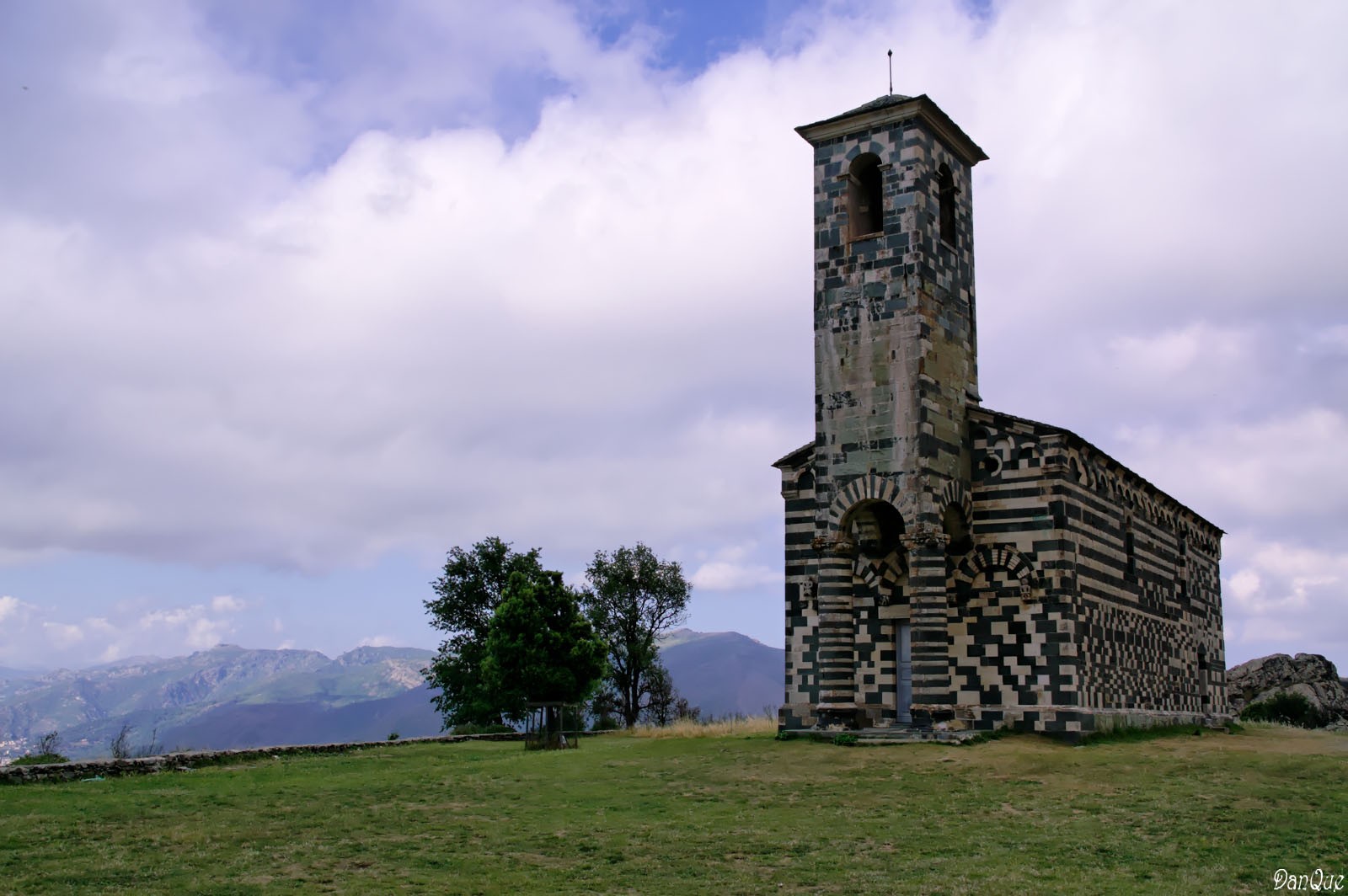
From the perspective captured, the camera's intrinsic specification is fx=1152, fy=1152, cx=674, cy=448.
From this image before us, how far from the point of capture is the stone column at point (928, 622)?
28.3m

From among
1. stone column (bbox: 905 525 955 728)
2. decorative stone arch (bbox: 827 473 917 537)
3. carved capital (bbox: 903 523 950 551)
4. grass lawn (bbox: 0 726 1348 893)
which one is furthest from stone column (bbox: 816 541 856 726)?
grass lawn (bbox: 0 726 1348 893)

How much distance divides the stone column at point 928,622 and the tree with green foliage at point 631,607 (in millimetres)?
31871

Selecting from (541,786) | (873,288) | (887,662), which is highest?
(873,288)

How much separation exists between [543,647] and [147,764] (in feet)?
65.3

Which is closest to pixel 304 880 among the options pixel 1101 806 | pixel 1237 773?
pixel 1101 806

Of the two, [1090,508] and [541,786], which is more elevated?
[1090,508]

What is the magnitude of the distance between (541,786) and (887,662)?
11.9m

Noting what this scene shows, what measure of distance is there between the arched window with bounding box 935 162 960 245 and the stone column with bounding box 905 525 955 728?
9.77 metres

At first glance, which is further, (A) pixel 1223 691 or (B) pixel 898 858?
(A) pixel 1223 691

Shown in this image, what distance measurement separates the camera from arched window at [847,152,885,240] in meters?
32.8

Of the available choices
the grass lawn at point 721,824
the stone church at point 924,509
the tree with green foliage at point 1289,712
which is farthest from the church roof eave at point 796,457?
the tree with green foliage at point 1289,712

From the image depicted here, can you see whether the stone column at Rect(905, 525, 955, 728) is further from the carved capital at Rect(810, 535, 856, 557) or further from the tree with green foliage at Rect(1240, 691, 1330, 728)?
the tree with green foliage at Rect(1240, 691, 1330, 728)

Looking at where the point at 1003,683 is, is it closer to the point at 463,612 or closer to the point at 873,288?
the point at 873,288

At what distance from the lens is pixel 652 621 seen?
61.1 m
